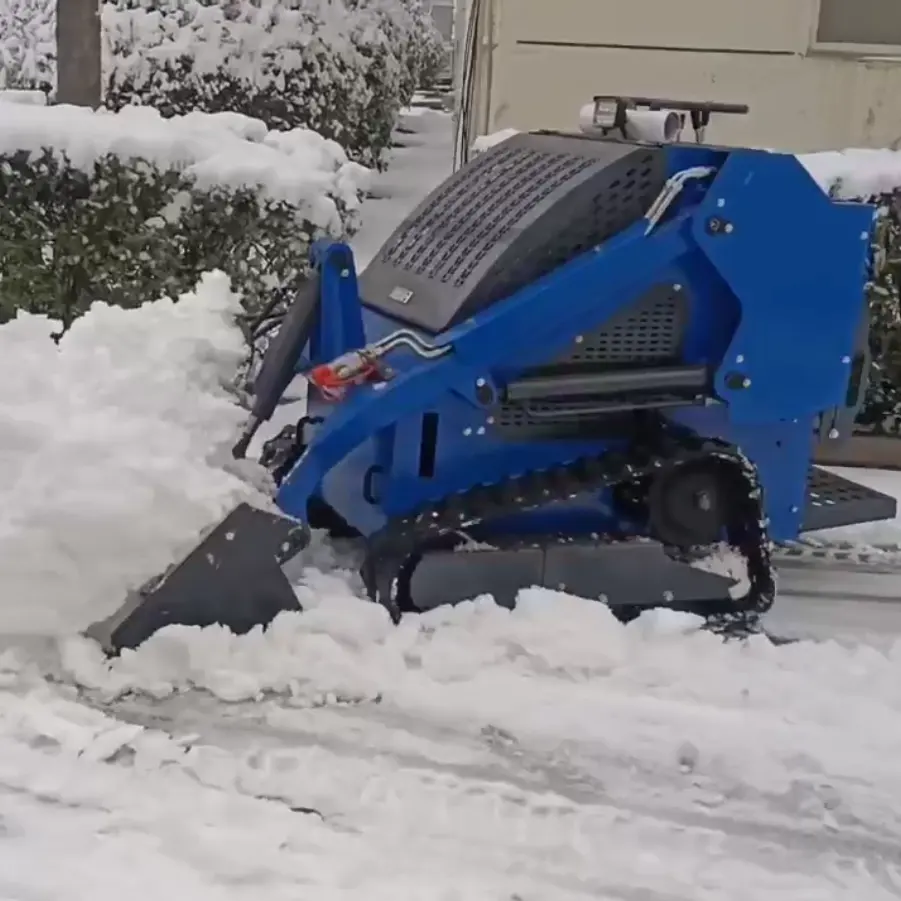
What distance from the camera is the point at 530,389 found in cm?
328

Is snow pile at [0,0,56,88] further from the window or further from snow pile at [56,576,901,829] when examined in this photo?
snow pile at [56,576,901,829]

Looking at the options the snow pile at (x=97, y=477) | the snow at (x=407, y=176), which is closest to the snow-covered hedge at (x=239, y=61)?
the snow at (x=407, y=176)

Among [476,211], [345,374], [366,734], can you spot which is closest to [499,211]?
[476,211]

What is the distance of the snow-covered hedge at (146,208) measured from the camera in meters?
5.47

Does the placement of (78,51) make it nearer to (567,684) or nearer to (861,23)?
(861,23)

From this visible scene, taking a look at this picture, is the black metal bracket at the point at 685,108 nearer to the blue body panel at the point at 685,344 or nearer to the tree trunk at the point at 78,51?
the blue body panel at the point at 685,344

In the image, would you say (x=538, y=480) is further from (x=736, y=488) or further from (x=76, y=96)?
(x=76, y=96)

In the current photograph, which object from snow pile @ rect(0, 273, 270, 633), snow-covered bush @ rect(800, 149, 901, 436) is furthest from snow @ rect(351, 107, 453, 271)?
snow pile @ rect(0, 273, 270, 633)

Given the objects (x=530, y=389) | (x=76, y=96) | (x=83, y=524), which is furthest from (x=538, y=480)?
(x=76, y=96)

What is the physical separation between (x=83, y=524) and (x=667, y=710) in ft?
4.62

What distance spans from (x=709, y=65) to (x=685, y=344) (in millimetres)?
4290

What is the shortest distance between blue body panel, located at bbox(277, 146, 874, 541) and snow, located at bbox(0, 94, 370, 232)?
1936 mm

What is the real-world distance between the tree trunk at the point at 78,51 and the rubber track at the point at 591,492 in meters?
5.57

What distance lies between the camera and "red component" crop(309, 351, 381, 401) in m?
3.23
